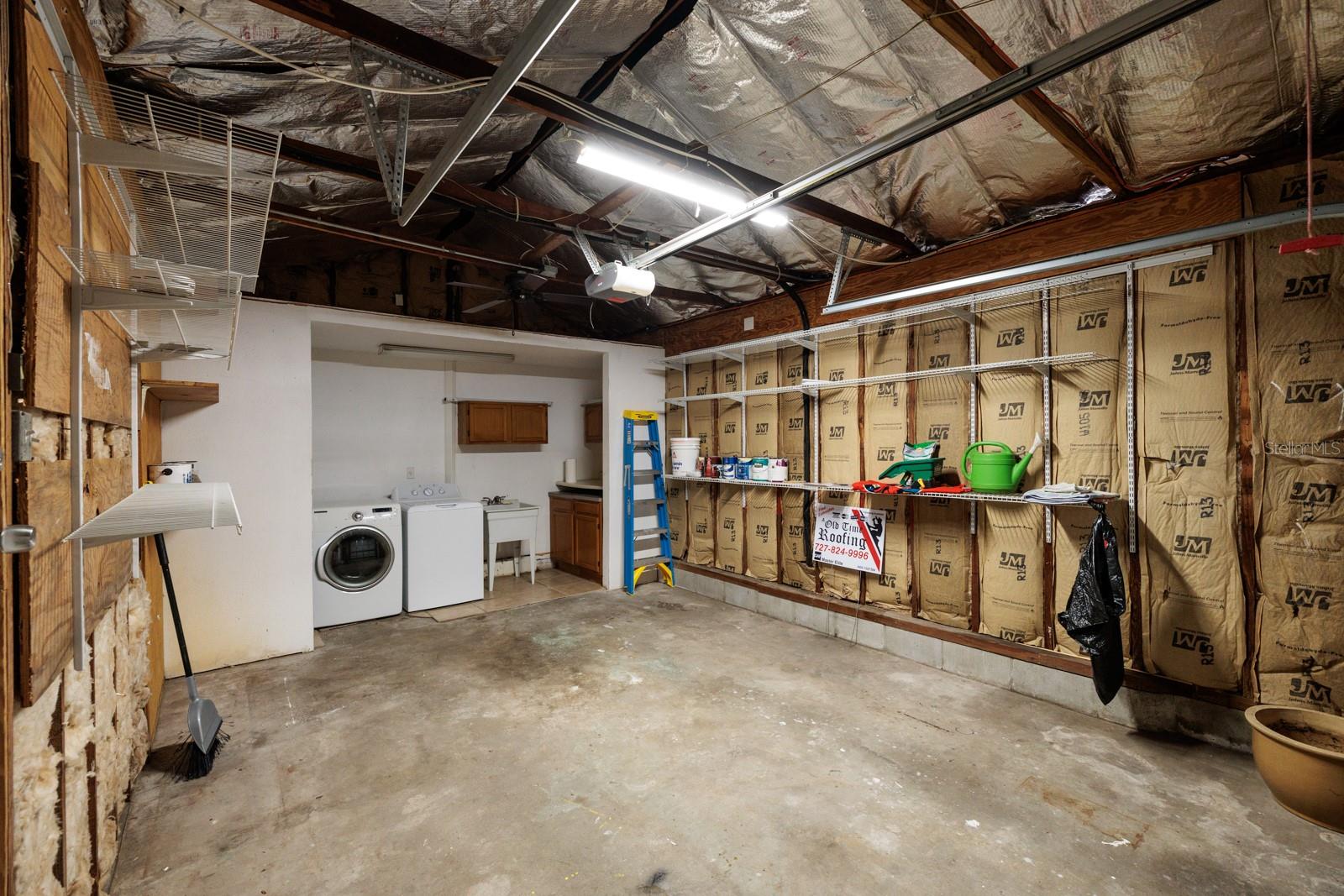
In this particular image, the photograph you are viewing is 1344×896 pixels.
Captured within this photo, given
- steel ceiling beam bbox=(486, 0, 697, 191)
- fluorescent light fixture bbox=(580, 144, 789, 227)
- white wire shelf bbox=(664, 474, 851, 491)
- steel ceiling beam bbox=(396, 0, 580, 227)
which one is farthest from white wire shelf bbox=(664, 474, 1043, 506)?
steel ceiling beam bbox=(396, 0, 580, 227)

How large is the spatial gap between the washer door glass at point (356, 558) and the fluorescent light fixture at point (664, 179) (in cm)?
339

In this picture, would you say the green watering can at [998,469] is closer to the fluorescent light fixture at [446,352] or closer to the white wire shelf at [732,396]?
the white wire shelf at [732,396]

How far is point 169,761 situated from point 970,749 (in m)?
3.62

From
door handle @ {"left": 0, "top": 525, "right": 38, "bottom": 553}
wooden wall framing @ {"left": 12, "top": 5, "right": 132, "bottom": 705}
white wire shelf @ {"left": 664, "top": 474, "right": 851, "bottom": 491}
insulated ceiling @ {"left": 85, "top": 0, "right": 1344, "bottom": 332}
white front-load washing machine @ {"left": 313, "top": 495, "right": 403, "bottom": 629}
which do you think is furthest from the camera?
white front-load washing machine @ {"left": 313, "top": 495, "right": 403, "bottom": 629}

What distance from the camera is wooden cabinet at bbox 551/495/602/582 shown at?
5.47 m

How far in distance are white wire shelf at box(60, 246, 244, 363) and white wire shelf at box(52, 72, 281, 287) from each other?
0.10m

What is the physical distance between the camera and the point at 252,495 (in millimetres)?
3605

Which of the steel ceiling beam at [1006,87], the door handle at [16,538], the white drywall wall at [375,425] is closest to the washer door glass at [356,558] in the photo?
the white drywall wall at [375,425]

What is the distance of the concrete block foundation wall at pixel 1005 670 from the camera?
2574 mm

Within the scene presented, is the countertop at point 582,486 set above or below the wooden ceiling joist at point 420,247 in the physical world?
below

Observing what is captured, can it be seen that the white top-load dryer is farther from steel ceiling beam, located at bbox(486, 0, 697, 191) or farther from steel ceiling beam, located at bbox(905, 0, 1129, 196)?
steel ceiling beam, located at bbox(905, 0, 1129, 196)

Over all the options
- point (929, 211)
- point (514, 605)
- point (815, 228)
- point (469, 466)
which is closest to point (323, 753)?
point (514, 605)

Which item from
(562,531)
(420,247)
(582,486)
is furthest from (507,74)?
(562,531)

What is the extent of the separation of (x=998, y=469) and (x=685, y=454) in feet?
8.81
